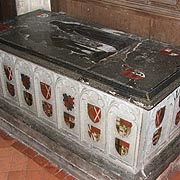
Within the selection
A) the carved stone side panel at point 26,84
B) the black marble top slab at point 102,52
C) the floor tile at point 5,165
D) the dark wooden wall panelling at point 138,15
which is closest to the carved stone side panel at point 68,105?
the black marble top slab at point 102,52

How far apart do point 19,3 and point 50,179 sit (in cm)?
156

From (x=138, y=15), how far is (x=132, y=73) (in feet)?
2.01

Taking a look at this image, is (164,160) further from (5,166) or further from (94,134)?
(5,166)

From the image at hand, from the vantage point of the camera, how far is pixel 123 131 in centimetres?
175

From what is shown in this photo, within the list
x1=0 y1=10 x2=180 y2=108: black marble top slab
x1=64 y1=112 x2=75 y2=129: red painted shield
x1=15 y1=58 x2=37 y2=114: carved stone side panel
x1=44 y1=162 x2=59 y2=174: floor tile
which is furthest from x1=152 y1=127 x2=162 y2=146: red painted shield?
x1=15 y1=58 x2=37 y2=114: carved stone side panel

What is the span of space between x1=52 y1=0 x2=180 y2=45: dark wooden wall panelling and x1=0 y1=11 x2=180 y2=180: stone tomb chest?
10cm

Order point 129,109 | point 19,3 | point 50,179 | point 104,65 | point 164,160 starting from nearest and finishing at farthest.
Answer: point 129,109, point 104,65, point 164,160, point 50,179, point 19,3

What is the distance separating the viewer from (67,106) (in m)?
1.98

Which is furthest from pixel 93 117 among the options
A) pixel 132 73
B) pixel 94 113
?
pixel 132 73

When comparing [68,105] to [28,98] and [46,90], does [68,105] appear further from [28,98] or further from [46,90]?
[28,98]

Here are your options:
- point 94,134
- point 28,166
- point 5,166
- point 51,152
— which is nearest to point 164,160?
point 94,134

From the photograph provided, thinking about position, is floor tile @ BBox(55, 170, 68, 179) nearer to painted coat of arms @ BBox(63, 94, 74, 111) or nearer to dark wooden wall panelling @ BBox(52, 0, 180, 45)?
painted coat of arms @ BBox(63, 94, 74, 111)

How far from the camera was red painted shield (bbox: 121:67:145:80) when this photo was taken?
1683 mm

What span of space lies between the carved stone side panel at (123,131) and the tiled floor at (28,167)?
0.34m
